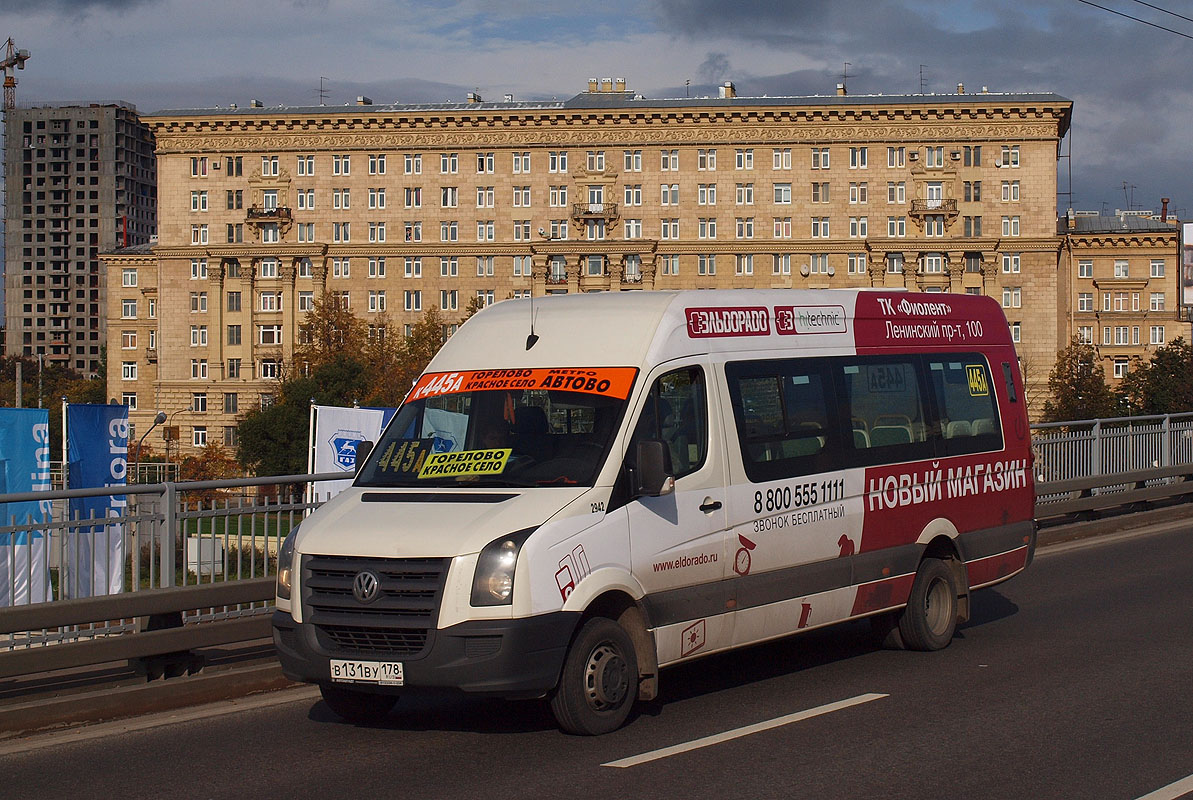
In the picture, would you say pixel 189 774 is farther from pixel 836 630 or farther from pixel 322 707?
pixel 836 630

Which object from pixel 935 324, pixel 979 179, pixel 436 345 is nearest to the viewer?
pixel 935 324

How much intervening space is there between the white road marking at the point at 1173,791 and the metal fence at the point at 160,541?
570 cm

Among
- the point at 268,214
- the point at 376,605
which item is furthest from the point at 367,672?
the point at 268,214

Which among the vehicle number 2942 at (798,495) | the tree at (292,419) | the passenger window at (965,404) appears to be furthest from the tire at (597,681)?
the tree at (292,419)

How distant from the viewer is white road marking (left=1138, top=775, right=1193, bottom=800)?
22.9 ft

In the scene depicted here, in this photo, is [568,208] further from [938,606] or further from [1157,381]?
[938,606]

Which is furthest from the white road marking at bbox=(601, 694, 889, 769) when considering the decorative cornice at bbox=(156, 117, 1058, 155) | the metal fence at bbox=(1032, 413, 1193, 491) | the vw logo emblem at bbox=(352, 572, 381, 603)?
the decorative cornice at bbox=(156, 117, 1058, 155)

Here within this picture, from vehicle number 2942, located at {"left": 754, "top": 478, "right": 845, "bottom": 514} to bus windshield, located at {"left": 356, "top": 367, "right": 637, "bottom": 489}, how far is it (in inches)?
51.6

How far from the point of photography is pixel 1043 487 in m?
18.3

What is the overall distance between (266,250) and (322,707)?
4153 inches

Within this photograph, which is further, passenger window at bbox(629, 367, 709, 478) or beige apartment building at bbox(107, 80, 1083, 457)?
beige apartment building at bbox(107, 80, 1083, 457)

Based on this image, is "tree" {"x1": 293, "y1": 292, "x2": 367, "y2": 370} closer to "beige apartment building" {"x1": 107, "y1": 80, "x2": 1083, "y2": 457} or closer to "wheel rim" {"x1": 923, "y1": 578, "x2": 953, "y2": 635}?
"beige apartment building" {"x1": 107, "y1": 80, "x2": 1083, "y2": 457}

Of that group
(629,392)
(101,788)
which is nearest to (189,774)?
(101,788)

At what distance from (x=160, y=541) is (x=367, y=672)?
104 inches
